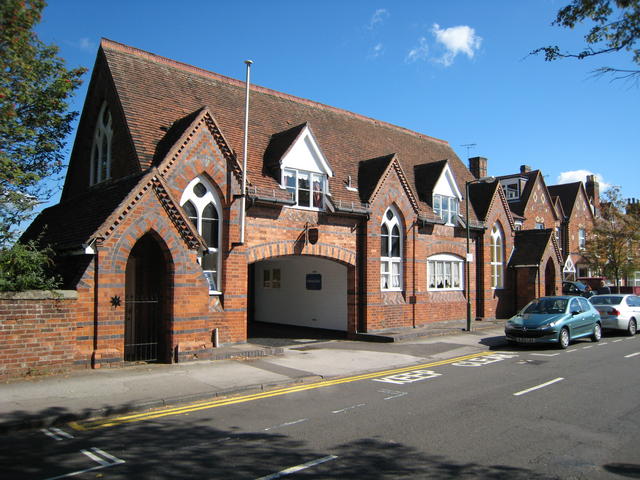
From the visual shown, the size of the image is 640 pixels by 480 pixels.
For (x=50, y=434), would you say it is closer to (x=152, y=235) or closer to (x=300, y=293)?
(x=152, y=235)

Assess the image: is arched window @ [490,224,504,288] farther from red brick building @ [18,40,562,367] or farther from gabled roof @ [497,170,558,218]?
gabled roof @ [497,170,558,218]

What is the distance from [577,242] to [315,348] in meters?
35.2

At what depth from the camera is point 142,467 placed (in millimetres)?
5840

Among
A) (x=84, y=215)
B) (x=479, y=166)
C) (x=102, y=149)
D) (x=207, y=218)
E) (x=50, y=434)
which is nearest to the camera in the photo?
(x=50, y=434)

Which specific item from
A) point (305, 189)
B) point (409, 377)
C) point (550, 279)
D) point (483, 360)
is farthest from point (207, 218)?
point (550, 279)

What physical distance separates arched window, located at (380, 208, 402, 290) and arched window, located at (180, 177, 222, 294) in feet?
24.5

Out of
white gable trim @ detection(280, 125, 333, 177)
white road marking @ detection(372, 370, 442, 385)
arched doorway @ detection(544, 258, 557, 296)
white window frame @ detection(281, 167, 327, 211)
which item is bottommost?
white road marking @ detection(372, 370, 442, 385)

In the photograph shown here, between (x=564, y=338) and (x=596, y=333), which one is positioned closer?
(x=564, y=338)

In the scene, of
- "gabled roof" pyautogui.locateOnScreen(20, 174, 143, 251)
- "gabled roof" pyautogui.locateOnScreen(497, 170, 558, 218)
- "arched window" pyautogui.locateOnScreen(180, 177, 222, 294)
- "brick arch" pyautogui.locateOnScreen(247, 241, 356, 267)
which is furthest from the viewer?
"gabled roof" pyautogui.locateOnScreen(497, 170, 558, 218)

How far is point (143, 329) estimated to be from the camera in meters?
13.8

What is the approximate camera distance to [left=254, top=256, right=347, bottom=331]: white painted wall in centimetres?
2023

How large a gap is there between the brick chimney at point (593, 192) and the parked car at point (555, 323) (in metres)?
36.5

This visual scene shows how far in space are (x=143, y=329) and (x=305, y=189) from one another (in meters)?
7.30

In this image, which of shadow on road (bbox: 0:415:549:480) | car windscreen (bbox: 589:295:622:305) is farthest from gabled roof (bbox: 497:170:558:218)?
shadow on road (bbox: 0:415:549:480)
